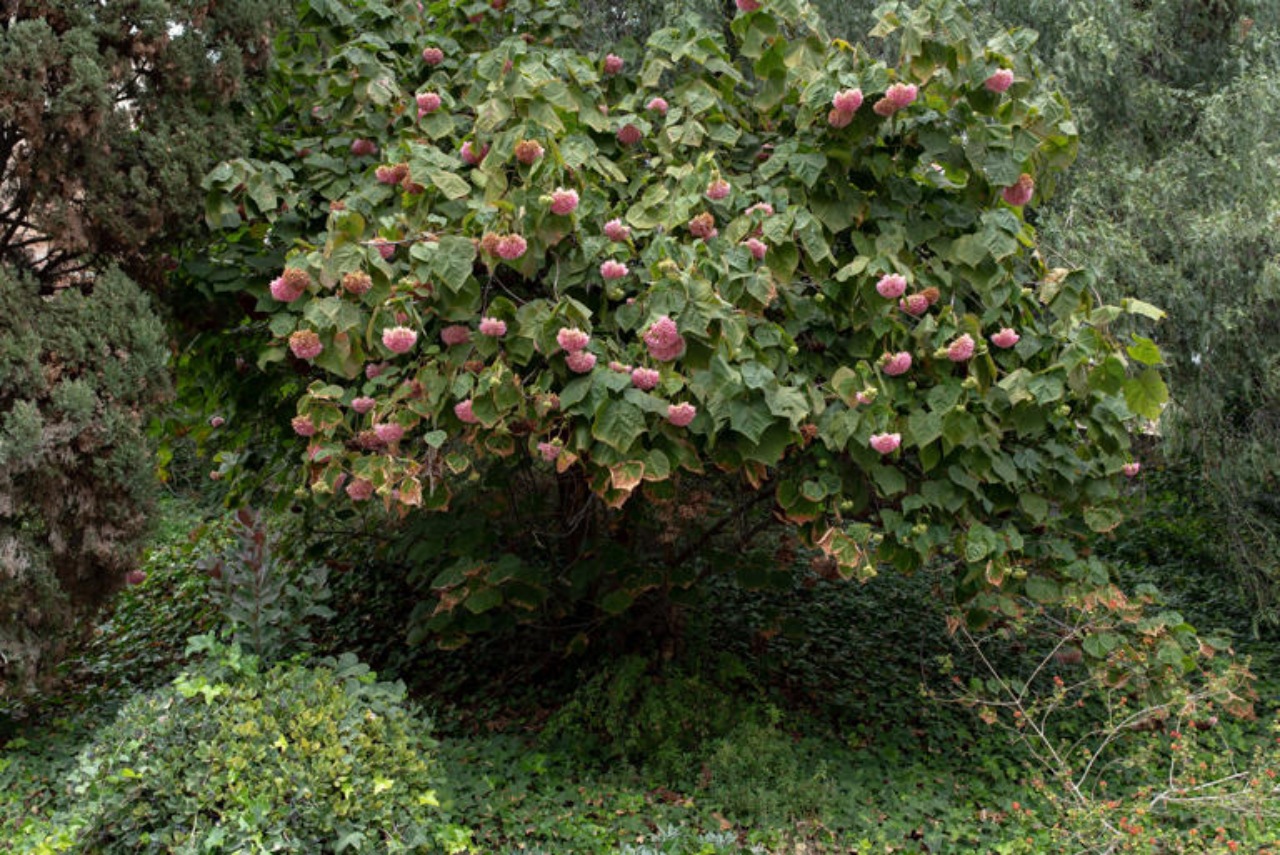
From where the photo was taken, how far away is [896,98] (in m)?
2.91

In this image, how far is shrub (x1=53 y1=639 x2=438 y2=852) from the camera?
2547mm

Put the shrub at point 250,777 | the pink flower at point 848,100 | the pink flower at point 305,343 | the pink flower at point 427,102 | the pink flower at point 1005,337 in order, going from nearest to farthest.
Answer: the shrub at point 250,777 < the pink flower at point 305,343 < the pink flower at point 848,100 < the pink flower at point 1005,337 < the pink flower at point 427,102

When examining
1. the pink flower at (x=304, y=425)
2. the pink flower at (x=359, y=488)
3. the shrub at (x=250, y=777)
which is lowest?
the shrub at (x=250, y=777)

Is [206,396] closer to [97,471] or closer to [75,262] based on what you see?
[75,262]

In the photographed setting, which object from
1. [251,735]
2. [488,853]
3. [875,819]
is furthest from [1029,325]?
[251,735]

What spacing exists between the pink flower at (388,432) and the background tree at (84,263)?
973 mm

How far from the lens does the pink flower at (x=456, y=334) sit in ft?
9.80

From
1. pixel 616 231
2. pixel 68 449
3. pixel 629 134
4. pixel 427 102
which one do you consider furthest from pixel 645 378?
pixel 68 449

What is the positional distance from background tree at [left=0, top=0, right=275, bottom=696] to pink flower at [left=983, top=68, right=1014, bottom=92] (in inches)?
98.9

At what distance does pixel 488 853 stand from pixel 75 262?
2.45 m

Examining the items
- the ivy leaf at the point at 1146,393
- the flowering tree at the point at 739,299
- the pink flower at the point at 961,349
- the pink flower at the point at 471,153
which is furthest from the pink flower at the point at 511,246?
the ivy leaf at the point at 1146,393

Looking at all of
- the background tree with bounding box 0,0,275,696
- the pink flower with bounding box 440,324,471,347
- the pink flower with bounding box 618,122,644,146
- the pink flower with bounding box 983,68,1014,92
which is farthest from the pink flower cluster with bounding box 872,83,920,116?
the background tree with bounding box 0,0,275,696

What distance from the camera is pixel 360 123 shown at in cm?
374

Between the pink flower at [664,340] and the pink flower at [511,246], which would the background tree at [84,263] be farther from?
the pink flower at [664,340]
